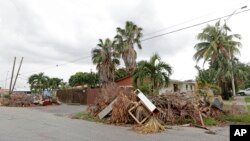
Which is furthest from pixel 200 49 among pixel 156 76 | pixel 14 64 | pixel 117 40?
pixel 14 64

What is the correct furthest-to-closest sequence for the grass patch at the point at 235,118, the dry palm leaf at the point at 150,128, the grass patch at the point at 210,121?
the grass patch at the point at 235,118, the grass patch at the point at 210,121, the dry palm leaf at the point at 150,128

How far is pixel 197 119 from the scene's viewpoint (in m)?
16.2

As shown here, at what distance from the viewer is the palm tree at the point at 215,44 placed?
40250mm

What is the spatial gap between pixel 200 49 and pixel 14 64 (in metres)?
30.5

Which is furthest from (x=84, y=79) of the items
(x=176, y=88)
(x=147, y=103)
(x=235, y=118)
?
(x=235, y=118)

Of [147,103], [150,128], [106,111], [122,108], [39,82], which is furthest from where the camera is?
[39,82]

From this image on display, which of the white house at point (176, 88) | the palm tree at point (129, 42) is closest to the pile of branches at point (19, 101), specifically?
the palm tree at point (129, 42)

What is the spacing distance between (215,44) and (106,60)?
46.8 ft

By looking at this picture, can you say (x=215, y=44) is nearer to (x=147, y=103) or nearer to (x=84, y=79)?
(x=147, y=103)

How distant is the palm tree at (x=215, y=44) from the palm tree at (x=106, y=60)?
11546 mm

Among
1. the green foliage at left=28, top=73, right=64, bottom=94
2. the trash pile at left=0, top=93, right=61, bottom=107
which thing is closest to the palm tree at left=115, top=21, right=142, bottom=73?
→ the trash pile at left=0, top=93, right=61, bottom=107

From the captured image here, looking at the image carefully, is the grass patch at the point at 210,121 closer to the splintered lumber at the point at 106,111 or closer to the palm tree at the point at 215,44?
the splintered lumber at the point at 106,111

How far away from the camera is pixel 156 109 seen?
623 inches

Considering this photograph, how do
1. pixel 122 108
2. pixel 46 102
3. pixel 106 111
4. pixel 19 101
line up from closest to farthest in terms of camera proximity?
pixel 122 108 → pixel 106 111 → pixel 46 102 → pixel 19 101
